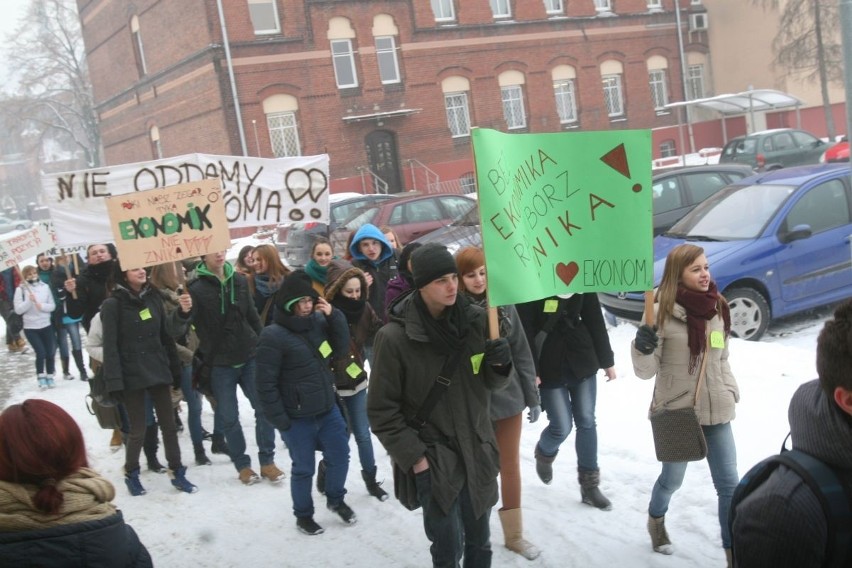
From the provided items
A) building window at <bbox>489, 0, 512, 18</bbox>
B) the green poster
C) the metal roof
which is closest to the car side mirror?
the green poster

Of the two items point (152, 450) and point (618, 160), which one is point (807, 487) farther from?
point (152, 450)

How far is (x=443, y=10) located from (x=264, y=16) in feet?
24.5

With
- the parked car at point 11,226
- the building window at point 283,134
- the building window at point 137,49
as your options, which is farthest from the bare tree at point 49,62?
the building window at point 283,134

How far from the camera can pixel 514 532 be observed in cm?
470

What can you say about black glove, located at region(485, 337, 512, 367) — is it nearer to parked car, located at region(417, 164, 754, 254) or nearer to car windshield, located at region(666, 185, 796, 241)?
car windshield, located at region(666, 185, 796, 241)

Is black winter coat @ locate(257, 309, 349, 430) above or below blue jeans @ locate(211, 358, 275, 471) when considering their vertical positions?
above

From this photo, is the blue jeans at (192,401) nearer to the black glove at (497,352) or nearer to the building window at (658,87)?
the black glove at (497,352)

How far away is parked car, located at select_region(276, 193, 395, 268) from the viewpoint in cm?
1686

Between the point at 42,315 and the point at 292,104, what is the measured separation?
19.5 m

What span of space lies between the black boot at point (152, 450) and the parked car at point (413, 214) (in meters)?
9.54

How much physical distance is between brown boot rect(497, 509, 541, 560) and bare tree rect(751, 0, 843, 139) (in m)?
32.0

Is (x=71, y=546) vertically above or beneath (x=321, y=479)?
above

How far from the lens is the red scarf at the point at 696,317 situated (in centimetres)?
423

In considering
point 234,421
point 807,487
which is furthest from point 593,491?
point 807,487
